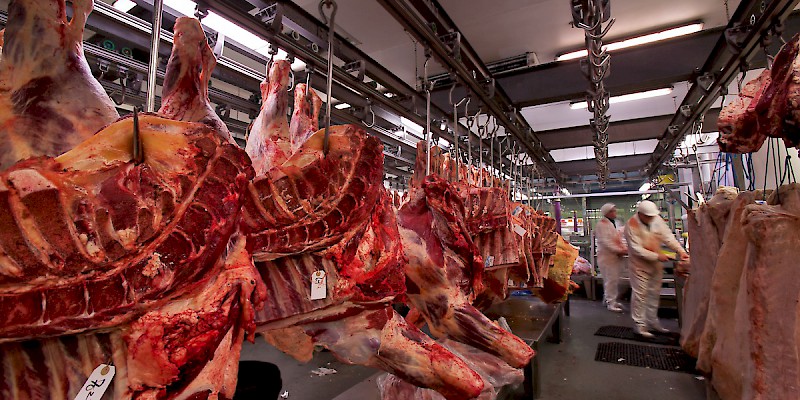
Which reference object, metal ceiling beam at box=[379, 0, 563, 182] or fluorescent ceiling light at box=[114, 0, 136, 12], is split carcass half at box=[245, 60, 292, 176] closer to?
metal ceiling beam at box=[379, 0, 563, 182]

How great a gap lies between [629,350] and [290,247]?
19.4 ft

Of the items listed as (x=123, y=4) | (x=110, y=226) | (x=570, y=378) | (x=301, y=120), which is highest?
(x=123, y=4)

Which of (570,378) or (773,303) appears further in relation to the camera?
(570,378)

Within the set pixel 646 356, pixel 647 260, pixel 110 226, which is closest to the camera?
pixel 110 226

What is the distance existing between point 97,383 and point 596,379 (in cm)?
510

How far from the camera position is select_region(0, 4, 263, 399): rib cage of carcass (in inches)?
33.4

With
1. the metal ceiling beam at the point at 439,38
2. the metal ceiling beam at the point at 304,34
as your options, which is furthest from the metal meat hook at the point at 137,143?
the metal ceiling beam at the point at 439,38

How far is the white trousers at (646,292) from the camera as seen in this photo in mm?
6848

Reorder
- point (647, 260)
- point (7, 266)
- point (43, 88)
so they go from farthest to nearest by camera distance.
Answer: point (647, 260) < point (43, 88) < point (7, 266)

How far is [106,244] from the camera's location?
903 mm

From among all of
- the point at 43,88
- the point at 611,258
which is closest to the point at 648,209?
the point at 611,258

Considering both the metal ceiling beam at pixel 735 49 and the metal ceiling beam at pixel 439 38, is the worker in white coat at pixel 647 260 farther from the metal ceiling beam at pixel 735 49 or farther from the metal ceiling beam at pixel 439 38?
the metal ceiling beam at pixel 439 38

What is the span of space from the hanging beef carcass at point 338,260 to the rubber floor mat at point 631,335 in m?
5.76

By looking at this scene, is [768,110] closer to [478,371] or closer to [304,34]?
[478,371]
